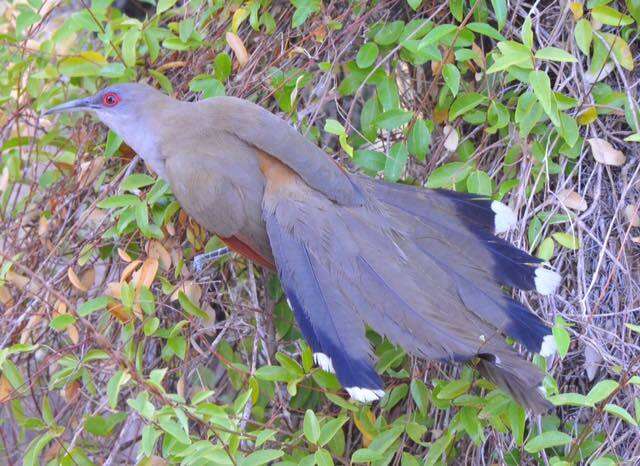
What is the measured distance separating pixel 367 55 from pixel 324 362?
842 mm

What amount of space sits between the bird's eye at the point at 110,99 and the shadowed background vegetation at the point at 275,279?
82 millimetres

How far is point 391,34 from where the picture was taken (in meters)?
2.32

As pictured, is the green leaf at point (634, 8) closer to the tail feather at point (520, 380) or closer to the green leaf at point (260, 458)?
the tail feather at point (520, 380)

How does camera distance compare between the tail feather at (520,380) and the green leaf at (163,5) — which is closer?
the tail feather at (520,380)

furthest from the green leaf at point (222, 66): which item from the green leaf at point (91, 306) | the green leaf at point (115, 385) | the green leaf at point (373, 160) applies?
the green leaf at point (115, 385)

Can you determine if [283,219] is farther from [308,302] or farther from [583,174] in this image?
[583,174]

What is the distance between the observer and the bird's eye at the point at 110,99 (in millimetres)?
2480

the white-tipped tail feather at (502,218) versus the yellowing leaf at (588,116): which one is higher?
the yellowing leaf at (588,116)

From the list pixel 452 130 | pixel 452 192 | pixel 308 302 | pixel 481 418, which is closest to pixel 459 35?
pixel 452 130

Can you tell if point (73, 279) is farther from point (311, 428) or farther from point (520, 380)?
point (520, 380)

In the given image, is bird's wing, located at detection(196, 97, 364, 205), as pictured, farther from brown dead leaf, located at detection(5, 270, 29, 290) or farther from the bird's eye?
brown dead leaf, located at detection(5, 270, 29, 290)

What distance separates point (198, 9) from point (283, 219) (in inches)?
28.5

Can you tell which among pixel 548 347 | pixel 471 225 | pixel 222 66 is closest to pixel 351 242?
pixel 471 225

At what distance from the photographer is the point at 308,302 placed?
2018 millimetres
